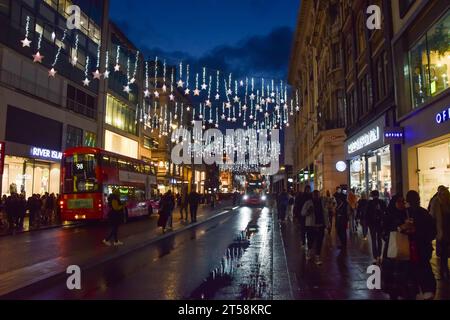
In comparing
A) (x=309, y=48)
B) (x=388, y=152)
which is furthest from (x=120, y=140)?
(x=388, y=152)

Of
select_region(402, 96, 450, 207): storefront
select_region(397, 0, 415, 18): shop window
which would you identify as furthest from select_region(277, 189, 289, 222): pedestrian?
select_region(397, 0, 415, 18): shop window

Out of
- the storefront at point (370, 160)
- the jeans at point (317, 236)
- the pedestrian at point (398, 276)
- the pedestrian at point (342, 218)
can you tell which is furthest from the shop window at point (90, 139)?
the pedestrian at point (398, 276)

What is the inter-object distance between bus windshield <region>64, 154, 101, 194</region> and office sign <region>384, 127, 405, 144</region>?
49.4 ft

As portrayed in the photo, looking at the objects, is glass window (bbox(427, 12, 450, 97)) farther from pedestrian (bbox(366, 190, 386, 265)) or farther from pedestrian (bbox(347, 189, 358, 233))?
pedestrian (bbox(347, 189, 358, 233))

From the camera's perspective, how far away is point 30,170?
30875mm

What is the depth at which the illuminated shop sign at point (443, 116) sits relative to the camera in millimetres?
12328

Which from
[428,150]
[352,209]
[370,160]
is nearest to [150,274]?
[428,150]

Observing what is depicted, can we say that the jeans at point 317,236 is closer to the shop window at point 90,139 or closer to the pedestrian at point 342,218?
the pedestrian at point 342,218

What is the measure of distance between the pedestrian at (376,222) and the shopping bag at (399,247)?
449 centimetres

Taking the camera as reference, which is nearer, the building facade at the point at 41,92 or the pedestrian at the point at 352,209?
the pedestrian at the point at 352,209

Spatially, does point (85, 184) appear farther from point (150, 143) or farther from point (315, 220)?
point (150, 143)

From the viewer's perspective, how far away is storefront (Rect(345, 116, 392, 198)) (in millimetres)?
19297

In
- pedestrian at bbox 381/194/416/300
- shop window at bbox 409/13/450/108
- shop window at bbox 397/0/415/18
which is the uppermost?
shop window at bbox 397/0/415/18
